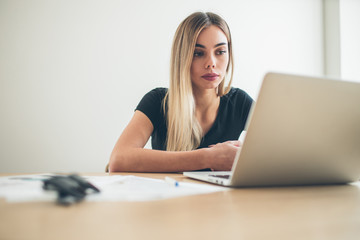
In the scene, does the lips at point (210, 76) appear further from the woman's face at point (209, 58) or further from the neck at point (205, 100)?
the neck at point (205, 100)

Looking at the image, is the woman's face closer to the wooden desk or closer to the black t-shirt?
the black t-shirt

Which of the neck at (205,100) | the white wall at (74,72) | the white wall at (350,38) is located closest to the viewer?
the neck at (205,100)

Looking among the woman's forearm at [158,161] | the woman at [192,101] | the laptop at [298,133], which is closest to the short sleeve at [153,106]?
the woman at [192,101]

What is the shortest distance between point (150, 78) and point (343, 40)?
6.92ft

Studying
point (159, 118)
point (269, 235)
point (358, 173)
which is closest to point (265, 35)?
point (159, 118)

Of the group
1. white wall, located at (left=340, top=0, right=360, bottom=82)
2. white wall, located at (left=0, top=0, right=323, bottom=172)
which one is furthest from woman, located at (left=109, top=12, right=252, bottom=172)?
white wall, located at (left=340, top=0, right=360, bottom=82)

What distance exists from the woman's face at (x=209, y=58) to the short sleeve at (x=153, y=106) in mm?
199

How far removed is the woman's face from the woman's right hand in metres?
0.54

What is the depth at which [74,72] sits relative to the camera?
2008mm

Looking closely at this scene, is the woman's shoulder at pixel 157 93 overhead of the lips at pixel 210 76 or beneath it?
beneath

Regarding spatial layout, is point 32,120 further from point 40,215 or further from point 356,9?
point 356,9

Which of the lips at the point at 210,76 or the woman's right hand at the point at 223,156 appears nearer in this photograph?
the woman's right hand at the point at 223,156

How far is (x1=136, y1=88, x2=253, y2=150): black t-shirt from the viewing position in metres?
1.27

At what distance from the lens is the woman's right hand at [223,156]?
31.5 inches
